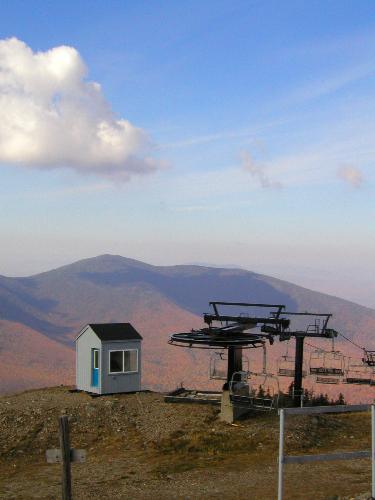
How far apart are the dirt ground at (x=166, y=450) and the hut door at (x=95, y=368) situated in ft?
5.20

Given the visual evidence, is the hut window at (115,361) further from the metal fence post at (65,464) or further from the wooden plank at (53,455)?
the wooden plank at (53,455)

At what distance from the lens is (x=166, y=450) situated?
21.8 metres

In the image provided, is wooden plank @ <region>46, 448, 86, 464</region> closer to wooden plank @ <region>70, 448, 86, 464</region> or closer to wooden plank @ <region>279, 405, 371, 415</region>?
wooden plank @ <region>70, 448, 86, 464</region>

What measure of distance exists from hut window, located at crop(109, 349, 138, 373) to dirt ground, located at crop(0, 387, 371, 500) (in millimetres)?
2150

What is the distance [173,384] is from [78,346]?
97741mm

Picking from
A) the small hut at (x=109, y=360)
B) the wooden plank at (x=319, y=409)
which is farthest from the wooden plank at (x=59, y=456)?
Result: the small hut at (x=109, y=360)

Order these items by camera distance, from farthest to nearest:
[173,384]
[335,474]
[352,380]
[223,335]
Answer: [173,384] → [352,380] → [223,335] → [335,474]

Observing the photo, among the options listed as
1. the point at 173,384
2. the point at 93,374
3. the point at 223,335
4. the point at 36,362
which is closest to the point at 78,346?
the point at 93,374

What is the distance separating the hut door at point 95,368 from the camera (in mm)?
32250

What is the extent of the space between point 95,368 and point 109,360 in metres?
0.94

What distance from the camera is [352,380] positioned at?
29625 mm

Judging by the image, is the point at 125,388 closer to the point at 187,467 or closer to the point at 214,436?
the point at 214,436

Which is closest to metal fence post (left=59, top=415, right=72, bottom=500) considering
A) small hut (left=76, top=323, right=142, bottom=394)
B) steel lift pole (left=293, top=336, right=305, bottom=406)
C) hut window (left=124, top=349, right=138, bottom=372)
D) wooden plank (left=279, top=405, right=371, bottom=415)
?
wooden plank (left=279, top=405, right=371, bottom=415)

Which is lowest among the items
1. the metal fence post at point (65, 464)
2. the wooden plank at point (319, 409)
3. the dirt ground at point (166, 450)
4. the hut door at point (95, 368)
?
the dirt ground at point (166, 450)
